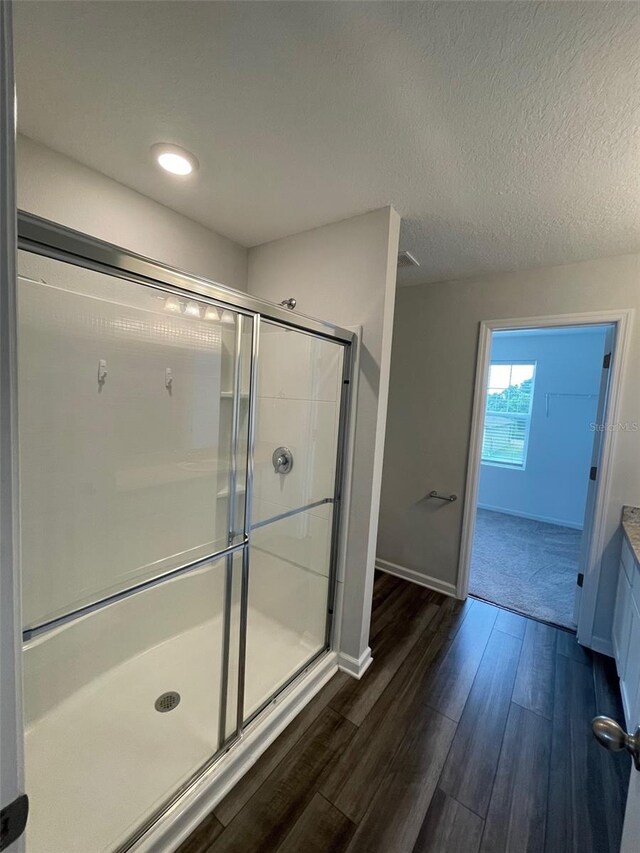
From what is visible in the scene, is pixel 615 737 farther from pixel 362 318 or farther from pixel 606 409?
pixel 606 409

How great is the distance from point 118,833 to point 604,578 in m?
2.64

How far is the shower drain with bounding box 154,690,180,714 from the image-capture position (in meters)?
1.58

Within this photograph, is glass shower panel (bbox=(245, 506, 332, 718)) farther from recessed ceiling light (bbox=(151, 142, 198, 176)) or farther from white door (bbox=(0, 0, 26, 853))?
recessed ceiling light (bbox=(151, 142, 198, 176))

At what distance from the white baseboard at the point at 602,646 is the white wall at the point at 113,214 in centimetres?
315

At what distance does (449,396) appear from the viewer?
2688 mm

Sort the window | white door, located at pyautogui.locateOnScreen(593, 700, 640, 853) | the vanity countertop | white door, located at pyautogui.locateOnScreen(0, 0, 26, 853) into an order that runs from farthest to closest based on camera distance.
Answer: the window
the vanity countertop
white door, located at pyautogui.locateOnScreen(593, 700, 640, 853)
white door, located at pyautogui.locateOnScreen(0, 0, 26, 853)

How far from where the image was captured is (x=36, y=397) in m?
1.42

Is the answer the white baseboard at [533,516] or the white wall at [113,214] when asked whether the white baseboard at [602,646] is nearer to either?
the white baseboard at [533,516]

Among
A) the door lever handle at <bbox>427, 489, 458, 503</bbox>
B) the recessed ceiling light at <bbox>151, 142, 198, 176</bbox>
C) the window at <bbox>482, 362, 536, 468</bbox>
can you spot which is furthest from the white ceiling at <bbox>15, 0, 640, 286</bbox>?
the window at <bbox>482, 362, 536, 468</bbox>

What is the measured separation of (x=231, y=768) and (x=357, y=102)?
2.45m

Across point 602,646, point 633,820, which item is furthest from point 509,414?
point 633,820

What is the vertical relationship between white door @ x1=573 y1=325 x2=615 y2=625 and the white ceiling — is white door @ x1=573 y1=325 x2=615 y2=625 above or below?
below

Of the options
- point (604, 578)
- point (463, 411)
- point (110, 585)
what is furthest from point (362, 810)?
point (463, 411)

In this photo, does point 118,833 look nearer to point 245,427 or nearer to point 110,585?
point 110,585
